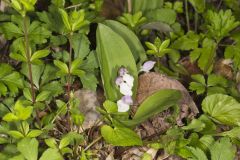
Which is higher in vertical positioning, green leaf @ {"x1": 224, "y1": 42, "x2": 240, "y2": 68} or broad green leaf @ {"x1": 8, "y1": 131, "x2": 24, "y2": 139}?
green leaf @ {"x1": 224, "y1": 42, "x2": 240, "y2": 68}

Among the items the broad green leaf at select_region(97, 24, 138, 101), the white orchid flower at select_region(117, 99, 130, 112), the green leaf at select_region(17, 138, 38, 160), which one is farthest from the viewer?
the broad green leaf at select_region(97, 24, 138, 101)

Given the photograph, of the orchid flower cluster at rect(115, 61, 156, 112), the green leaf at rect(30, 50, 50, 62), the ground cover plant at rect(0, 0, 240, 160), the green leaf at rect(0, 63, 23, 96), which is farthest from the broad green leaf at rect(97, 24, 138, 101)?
the green leaf at rect(0, 63, 23, 96)

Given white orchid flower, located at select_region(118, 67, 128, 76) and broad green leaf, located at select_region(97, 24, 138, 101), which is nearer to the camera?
white orchid flower, located at select_region(118, 67, 128, 76)

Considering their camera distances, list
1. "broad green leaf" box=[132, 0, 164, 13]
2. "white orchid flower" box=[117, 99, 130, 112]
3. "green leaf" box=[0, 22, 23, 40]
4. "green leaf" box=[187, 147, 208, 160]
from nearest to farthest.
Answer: "green leaf" box=[187, 147, 208, 160], "white orchid flower" box=[117, 99, 130, 112], "green leaf" box=[0, 22, 23, 40], "broad green leaf" box=[132, 0, 164, 13]

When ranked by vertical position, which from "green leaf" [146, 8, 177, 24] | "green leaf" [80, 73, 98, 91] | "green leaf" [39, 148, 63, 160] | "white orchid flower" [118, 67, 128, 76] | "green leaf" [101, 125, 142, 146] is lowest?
"green leaf" [101, 125, 142, 146]

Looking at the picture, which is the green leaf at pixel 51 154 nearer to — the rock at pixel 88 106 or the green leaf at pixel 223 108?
the rock at pixel 88 106

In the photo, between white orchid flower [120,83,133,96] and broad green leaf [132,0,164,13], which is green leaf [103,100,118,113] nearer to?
white orchid flower [120,83,133,96]
